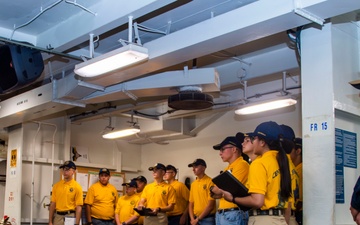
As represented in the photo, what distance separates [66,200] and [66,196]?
62 mm

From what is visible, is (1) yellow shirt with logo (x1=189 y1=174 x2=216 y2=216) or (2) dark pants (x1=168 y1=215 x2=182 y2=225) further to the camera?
(2) dark pants (x1=168 y1=215 x2=182 y2=225)

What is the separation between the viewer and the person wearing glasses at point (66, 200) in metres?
7.71

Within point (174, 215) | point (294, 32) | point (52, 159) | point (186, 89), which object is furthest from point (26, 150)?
point (294, 32)

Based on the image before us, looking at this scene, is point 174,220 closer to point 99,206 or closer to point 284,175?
point 99,206

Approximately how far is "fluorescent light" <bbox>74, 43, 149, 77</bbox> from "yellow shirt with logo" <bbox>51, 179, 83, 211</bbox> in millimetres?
3273

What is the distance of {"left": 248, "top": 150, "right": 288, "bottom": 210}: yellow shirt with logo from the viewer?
12.6ft

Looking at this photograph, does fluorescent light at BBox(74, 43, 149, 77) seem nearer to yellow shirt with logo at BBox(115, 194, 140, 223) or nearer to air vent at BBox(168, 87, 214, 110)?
air vent at BBox(168, 87, 214, 110)

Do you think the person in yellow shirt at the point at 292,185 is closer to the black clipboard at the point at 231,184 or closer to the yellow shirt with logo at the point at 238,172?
the black clipboard at the point at 231,184

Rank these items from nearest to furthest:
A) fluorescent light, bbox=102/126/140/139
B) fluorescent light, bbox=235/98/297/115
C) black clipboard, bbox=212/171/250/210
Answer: black clipboard, bbox=212/171/250/210
fluorescent light, bbox=235/98/297/115
fluorescent light, bbox=102/126/140/139

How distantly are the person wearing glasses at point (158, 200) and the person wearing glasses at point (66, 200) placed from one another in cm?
99

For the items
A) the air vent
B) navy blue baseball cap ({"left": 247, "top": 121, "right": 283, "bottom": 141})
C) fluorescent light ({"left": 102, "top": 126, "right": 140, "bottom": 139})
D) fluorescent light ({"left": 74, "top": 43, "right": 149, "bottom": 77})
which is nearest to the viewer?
navy blue baseball cap ({"left": 247, "top": 121, "right": 283, "bottom": 141})

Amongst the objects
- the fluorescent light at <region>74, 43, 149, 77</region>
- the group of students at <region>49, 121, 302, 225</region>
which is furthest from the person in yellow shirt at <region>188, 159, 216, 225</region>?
the fluorescent light at <region>74, 43, 149, 77</region>

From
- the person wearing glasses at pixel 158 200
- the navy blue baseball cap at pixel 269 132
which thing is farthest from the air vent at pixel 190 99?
the person wearing glasses at pixel 158 200

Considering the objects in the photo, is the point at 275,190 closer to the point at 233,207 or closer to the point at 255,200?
the point at 255,200
